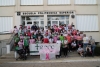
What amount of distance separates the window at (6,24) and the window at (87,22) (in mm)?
8990

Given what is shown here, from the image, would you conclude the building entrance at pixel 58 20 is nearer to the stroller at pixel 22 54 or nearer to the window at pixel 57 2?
the window at pixel 57 2

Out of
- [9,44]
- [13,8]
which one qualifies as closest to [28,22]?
[13,8]

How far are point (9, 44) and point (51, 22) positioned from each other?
8.47m

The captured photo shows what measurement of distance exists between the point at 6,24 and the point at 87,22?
1088 centimetres

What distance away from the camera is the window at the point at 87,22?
2430cm

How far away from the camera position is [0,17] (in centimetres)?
2441

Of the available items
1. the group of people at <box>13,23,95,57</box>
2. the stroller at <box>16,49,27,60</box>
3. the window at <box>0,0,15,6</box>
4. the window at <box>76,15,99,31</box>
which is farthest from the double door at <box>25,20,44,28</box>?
the stroller at <box>16,49,27,60</box>

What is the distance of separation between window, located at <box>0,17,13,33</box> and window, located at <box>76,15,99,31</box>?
29.5 ft

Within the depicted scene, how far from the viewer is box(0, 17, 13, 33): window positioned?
79.4ft

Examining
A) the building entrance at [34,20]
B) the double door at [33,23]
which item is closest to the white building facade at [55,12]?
the building entrance at [34,20]

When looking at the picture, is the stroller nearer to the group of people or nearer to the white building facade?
the group of people

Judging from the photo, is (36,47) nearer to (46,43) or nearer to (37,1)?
(46,43)

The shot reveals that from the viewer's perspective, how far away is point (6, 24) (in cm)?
2427

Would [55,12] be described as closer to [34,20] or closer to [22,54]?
[34,20]
